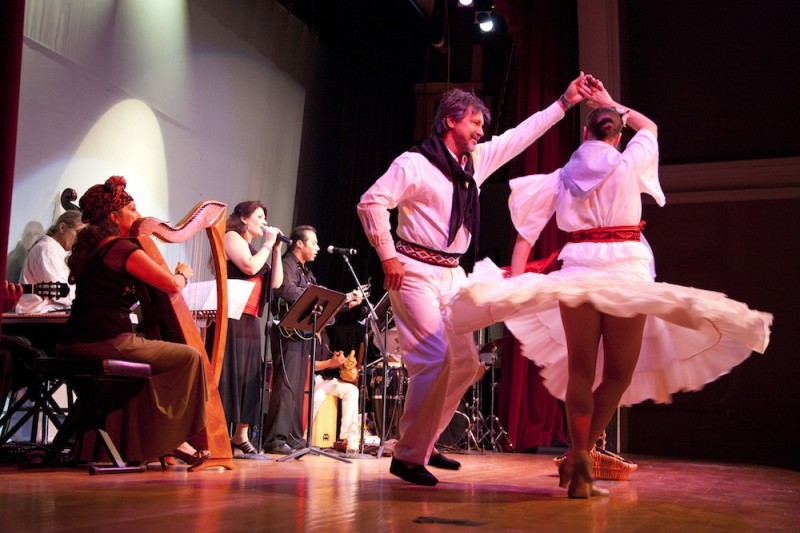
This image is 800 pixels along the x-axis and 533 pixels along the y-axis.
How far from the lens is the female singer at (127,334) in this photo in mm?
4066

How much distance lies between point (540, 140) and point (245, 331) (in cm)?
353

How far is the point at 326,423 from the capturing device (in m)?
7.23

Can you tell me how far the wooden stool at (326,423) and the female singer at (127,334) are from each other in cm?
290

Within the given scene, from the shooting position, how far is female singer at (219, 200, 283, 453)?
5531mm

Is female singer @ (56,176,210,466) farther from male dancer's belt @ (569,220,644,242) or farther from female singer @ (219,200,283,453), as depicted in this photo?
male dancer's belt @ (569,220,644,242)

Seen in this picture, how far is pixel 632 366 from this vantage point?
319 centimetres

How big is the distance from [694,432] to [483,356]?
189cm

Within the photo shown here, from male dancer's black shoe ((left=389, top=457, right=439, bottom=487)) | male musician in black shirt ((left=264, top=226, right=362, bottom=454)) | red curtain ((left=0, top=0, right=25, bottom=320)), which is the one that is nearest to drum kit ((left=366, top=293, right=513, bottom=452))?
male musician in black shirt ((left=264, top=226, right=362, bottom=454))

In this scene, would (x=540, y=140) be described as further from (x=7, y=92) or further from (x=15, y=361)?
(x=7, y=92)

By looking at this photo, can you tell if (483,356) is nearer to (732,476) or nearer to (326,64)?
(732,476)

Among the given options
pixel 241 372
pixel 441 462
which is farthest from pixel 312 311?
pixel 441 462

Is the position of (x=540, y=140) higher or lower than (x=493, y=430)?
higher

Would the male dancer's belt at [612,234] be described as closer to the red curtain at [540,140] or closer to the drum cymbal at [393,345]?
the drum cymbal at [393,345]

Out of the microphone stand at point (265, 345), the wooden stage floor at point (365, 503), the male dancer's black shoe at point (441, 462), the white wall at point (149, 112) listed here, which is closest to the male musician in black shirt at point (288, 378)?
the microphone stand at point (265, 345)
